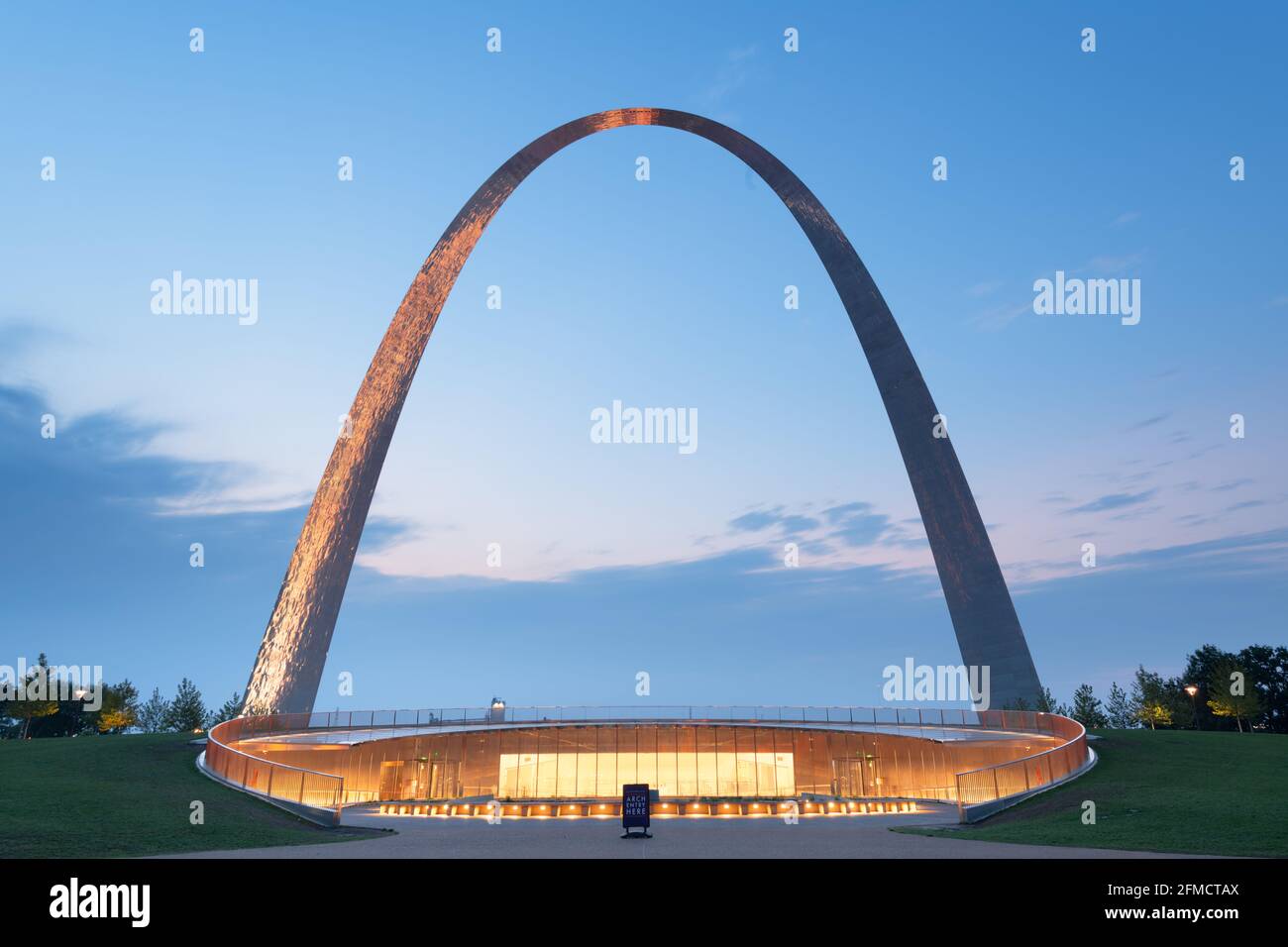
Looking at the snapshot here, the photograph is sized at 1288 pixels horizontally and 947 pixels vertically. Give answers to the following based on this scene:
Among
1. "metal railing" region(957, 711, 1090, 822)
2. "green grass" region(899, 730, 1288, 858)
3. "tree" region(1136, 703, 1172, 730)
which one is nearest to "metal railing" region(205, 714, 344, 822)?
"green grass" region(899, 730, 1288, 858)

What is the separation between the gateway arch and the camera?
4109 centimetres

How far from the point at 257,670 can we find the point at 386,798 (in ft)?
27.7

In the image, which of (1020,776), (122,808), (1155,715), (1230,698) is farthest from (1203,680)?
(122,808)

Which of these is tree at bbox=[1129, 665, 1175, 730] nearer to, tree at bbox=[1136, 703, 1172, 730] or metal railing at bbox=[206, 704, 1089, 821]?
tree at bbox=[1136, 703, 1172, 730]

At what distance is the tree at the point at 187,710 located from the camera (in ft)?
150

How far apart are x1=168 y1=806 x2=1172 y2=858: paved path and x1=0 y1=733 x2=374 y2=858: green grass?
1850 millimetres

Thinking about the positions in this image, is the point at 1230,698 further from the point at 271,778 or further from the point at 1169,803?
the point at 271,778

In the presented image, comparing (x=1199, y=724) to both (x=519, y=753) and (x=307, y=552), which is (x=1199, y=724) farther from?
(x=307, y=552)

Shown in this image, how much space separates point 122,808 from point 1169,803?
23.7 m

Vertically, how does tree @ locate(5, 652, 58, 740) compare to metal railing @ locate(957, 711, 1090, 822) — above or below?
below

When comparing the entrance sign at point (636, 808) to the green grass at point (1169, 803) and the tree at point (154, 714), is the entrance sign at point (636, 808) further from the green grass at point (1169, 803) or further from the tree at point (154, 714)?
the tree at point (154, 714)

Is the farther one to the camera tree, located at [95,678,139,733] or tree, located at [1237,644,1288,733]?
tree, located at [1237,644,1288,733]
